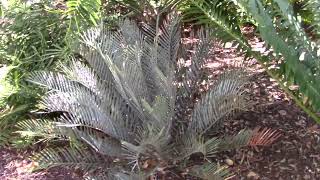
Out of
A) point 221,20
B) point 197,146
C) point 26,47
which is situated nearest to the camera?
point 197,146

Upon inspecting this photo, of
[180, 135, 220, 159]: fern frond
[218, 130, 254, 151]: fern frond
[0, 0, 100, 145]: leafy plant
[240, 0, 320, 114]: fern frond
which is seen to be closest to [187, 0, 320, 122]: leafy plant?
[240, 0, 320, 114]: fern frond

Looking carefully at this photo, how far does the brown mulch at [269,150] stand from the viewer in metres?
2.60

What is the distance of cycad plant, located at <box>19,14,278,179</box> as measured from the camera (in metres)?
2.49

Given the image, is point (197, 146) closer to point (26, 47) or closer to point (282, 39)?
point (282, 39)

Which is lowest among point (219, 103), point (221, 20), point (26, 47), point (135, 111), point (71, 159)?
point (71, 159)

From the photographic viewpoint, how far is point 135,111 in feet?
8.79

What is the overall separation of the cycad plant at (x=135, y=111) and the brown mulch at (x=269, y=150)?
114 millimetres

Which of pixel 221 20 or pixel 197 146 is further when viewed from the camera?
pixel 221 20

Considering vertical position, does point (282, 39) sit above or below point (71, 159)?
above

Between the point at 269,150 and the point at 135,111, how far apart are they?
0.74 metres

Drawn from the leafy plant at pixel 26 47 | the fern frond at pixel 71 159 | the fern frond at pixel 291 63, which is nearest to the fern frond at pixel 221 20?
the fern frond at pixel 291 63

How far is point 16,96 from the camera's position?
3021mm

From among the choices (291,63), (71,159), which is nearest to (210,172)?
(291,63)

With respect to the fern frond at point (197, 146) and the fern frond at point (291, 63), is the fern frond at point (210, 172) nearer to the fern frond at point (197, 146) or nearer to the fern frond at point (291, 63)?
the fern frond at point (197, 146)
